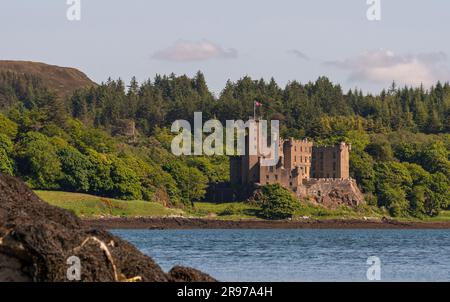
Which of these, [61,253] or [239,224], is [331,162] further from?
[61,253]

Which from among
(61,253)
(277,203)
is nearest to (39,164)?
(277,203)

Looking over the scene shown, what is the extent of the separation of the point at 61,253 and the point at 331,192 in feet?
473

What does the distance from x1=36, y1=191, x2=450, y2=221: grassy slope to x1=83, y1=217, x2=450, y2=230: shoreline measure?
5.13ft

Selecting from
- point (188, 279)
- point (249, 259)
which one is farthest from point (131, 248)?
point (249, 259)

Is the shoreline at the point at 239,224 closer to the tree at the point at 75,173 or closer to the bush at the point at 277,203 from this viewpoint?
the bush at the point at 277,203

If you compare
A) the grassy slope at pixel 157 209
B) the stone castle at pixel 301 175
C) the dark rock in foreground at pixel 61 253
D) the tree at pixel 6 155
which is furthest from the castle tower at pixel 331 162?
the dark rock in foreground at pixel 61 253

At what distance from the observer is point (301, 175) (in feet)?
553

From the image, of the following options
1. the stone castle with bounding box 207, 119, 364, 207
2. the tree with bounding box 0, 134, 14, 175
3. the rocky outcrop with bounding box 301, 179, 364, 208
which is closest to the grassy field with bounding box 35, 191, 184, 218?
the tree with bounding box 0, 134, 14, 175

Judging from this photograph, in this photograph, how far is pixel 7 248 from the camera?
77.6ft

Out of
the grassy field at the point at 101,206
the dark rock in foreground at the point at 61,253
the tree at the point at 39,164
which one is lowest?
the grassy field at the point at 101,206

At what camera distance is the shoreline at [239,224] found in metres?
148

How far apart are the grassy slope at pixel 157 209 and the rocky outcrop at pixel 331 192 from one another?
1.53 metres

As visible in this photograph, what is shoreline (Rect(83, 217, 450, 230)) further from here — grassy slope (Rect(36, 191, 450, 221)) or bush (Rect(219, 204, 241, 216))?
bush (Rect(219, 204, 241, 216))

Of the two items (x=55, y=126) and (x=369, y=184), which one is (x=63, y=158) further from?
(x=369, y=184)
